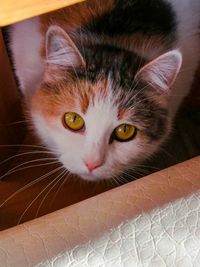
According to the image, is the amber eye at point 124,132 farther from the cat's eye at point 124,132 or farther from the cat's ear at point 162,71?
the cat's ear at point 162,71

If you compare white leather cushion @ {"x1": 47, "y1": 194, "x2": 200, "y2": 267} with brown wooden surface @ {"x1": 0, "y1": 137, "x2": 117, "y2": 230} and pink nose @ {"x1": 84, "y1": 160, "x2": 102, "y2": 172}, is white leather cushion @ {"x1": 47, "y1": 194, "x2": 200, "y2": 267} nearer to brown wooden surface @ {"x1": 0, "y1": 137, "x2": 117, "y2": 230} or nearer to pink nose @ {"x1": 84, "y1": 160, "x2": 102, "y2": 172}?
pink nose @ {"x1": 84, "y1": 160, "x2": 102, "y2": 172}

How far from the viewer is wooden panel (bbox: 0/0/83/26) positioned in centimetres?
63

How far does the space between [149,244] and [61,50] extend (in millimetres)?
486

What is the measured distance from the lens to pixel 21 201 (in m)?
1.17

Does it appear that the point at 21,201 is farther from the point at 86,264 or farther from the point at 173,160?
the point at 86,264

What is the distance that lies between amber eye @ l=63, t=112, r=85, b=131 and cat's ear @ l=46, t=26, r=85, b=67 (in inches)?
4.3

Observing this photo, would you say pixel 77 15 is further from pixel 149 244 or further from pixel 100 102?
pixel 149 244

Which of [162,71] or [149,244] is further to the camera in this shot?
[162,71]

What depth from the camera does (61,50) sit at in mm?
880

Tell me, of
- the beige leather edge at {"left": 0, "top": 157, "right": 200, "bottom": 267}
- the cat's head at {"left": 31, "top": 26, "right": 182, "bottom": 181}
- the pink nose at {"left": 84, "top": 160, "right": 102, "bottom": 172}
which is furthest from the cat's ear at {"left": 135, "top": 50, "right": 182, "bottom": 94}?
the beige leather edge at {"left": 0, "top": 157, "right": 200, "bottom": 267}

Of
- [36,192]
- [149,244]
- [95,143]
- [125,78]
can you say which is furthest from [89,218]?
[36,192]

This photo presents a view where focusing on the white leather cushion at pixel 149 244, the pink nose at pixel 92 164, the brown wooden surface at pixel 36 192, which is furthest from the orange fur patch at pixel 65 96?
the white leather cushion at pixel 149 244

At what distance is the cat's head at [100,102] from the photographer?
0.88 metres

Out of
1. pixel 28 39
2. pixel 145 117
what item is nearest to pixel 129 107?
pixel 145 117
